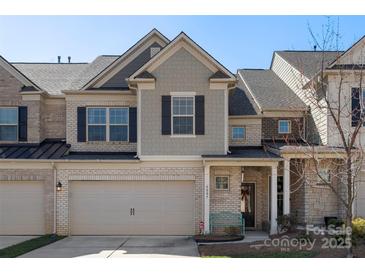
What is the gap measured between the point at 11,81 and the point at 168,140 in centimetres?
752

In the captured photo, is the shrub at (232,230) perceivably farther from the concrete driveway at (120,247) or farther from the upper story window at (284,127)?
the upper story window at (284,127)

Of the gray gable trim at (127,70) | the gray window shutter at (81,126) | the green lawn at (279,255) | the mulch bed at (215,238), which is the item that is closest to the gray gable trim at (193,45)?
the gray gable trim at (127,70)

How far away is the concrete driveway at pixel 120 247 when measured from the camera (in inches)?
486

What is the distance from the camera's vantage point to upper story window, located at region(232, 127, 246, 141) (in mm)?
18828

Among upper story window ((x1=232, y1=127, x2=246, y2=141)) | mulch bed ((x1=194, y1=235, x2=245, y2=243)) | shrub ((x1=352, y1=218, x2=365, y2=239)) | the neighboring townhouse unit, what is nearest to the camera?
shrub ((x1=352, y1=218, x2=365, y2=239))

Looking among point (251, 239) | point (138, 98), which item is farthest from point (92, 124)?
point (251, 239)

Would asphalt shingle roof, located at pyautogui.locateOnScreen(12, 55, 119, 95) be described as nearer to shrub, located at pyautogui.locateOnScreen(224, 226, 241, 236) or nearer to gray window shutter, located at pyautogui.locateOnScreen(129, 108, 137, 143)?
gray window shutter, located at pyautogui.locateOnScreen(129, 108, 137, 143)

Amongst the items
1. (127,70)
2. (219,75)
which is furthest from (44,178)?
(219,75)

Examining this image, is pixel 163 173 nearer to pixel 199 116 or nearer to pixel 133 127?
pixel 133 127

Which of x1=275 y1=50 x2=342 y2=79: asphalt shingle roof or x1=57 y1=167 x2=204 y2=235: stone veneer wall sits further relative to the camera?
x1=275 y1=50 x2=342 y2=79: asphalt shingle roof

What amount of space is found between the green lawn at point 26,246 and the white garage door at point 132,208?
53.2 inches

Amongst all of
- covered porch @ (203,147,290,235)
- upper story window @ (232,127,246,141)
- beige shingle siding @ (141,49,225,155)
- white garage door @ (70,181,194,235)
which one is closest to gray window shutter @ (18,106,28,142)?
white garage door @ (70,181,194,235)

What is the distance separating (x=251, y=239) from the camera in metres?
15.3

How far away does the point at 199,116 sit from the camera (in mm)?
16844
